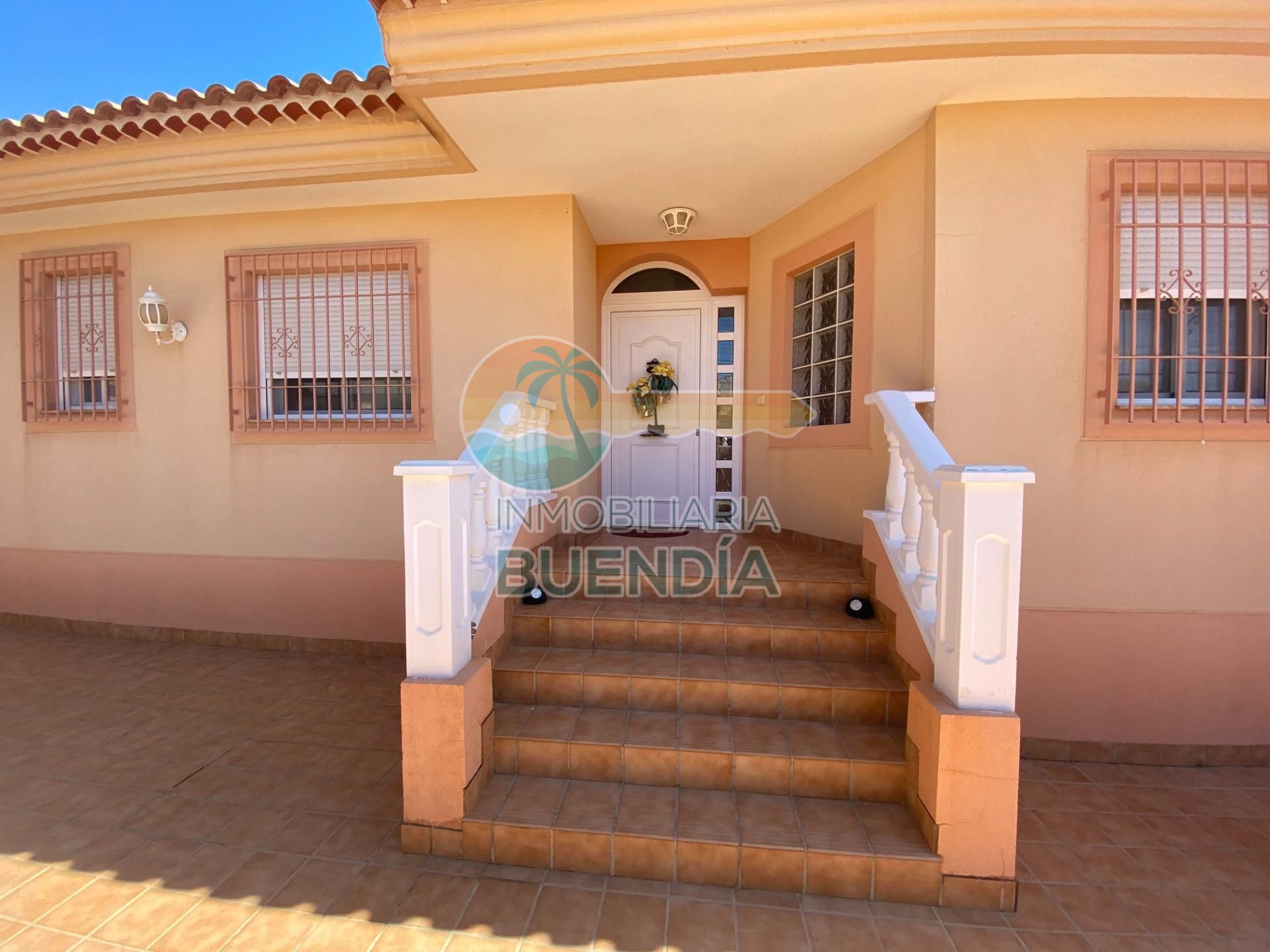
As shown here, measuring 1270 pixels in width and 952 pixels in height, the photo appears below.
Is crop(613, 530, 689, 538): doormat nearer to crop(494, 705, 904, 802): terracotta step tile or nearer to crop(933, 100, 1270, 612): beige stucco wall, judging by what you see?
crop(494, 705, 904, 802): terracotta step tile

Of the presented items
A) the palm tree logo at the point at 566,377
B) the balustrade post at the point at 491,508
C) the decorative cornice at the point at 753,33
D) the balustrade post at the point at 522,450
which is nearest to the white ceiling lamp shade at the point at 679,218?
the palm tree logo at the point at 566,377

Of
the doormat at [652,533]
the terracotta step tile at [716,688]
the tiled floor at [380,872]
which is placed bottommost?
the tiled floor at [380,872]

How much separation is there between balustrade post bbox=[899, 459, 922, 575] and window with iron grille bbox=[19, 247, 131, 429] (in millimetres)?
6096

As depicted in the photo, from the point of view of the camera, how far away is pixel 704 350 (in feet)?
16.4

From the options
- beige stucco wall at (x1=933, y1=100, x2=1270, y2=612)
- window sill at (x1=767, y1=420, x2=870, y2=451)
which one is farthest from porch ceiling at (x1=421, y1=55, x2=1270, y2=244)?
window sill at (x1=767, y1=420, x2=870, y2=451)

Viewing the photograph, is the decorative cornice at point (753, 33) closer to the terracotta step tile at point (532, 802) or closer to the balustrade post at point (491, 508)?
the balustrade post at point (491, 508)

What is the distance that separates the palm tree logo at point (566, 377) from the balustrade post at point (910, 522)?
2.60 metres

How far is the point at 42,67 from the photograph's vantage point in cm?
545

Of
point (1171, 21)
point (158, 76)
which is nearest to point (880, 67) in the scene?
point (1171, 21)

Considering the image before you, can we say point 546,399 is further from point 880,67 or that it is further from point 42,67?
point 42,67

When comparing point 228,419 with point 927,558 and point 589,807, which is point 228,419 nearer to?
point 589,807

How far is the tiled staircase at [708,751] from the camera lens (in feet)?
6.47

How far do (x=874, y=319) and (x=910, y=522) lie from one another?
1.73m

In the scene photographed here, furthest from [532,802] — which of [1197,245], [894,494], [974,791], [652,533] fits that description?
[1197,245]
